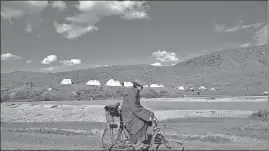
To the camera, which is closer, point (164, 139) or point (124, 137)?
point (164, 139)

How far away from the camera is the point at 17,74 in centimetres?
8919

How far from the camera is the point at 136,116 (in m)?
7.32

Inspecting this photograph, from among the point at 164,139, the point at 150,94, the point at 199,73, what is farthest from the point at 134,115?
the point at 199,73

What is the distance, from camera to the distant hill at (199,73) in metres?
79.9

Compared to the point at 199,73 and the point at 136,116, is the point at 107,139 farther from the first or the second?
the point at 199,73

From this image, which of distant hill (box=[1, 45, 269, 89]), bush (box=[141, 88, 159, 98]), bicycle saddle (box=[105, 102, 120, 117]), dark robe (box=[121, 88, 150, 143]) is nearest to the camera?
dark robe (box=[121, 88, 150, 143])

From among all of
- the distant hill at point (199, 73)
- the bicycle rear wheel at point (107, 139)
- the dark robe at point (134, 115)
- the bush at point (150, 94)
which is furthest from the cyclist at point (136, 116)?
the distant hill at point (199, 73)

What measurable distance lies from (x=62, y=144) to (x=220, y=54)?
113 m

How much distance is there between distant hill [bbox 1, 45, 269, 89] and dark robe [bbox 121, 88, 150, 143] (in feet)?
226

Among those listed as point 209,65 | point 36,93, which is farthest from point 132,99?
point 209,65

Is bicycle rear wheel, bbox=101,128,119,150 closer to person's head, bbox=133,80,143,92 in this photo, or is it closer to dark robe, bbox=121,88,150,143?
dark robe, bbox=121,88,150,143

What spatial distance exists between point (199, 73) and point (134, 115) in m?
94.0

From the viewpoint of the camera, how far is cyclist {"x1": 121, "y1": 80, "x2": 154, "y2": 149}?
7.25 meters

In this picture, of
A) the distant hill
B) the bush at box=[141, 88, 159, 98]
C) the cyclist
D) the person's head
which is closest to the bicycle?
the cyclist
